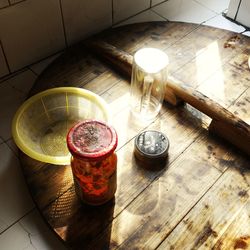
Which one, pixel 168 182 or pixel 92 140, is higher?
pixel 92 140

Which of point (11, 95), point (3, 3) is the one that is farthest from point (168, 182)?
point (3, 3)

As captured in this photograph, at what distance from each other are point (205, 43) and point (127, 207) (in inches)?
27.6

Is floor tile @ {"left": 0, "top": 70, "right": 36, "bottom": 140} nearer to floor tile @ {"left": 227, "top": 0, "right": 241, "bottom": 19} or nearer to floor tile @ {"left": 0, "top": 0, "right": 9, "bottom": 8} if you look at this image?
floor tile @ {"left": 0, "top": 0, "right": 9, "bottom": 8}

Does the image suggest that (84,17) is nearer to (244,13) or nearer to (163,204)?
(244,13)

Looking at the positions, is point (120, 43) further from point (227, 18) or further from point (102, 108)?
point (227, 18)

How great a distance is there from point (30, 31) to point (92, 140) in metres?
0.64

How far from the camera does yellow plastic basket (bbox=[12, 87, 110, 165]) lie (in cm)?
83

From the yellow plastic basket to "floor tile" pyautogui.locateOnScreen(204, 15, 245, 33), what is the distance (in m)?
0.79

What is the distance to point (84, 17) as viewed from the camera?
119 cm

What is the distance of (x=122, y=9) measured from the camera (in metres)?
1.32

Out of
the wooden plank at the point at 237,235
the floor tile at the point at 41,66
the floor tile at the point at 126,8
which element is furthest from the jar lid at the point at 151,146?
the floor tile at the point at 126,8

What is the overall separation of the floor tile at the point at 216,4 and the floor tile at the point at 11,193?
44.0 inches

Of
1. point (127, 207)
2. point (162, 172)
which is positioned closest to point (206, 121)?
point (162, 172)

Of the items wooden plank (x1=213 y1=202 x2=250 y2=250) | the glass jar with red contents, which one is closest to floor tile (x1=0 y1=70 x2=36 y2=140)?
the glass jar with red contents
